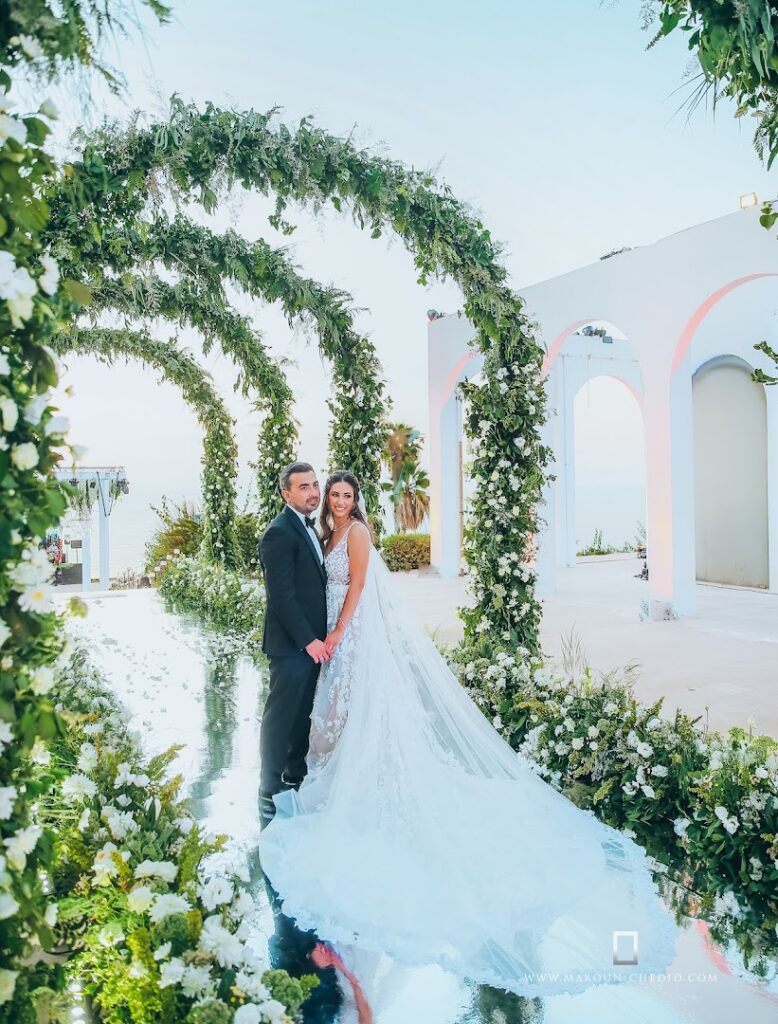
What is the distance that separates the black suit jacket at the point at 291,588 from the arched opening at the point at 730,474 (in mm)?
10253

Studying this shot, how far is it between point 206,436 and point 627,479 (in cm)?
1049

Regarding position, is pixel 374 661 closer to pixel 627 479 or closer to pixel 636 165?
pixel 636 165

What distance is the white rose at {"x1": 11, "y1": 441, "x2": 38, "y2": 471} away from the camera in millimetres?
1587

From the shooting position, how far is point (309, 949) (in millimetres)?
2682

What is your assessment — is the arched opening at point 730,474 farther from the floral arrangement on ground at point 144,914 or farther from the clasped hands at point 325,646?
the floral arrangement on ground at point 144,914

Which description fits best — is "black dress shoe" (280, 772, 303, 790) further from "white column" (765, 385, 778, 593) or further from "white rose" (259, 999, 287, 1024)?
"white column" (765, 385, 778, 593)

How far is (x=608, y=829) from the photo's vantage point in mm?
3453

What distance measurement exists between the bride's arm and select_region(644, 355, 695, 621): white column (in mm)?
6290

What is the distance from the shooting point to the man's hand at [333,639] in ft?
13.5

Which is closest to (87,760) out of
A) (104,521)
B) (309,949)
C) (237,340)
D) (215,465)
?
(309,949)

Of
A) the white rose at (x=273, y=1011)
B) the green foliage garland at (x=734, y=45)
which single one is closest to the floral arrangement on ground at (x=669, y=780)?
the white rose at (x=273, y=1011)

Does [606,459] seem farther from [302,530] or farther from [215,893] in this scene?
[215,893]

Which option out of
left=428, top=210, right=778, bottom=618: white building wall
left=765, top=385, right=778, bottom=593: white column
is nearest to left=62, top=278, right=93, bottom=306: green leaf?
left=428, top=210, right=778, bottom=618: white building wall

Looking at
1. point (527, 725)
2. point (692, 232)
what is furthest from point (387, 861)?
point (692, 232)
